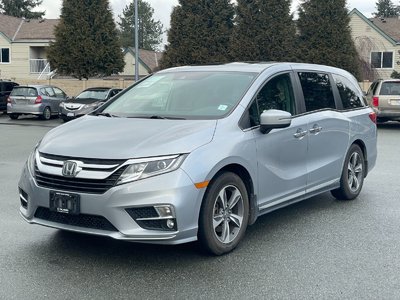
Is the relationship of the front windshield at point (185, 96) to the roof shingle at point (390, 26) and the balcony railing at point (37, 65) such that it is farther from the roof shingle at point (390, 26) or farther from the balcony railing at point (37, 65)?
the balcony railing at point (37, 65)

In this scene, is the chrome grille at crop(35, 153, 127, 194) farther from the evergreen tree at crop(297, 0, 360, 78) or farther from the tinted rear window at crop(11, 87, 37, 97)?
the evergreen tree at crop(297, 0, 360, 78)

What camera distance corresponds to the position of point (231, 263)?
190 inches

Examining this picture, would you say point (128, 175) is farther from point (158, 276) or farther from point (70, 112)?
point (70, 112)

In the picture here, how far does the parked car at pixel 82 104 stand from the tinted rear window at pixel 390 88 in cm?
1028

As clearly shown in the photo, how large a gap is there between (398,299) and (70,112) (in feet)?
61.8

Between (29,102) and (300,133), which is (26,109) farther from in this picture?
(300,133)

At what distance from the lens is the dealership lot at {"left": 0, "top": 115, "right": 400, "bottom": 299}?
4188 mm

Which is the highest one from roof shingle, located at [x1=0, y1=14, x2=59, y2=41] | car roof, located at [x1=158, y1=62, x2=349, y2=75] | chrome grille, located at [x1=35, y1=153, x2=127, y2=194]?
roof shingle, located at [x1=0, y1=14, x2=59, y2=41]

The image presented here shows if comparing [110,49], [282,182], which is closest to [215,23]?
[110,49]

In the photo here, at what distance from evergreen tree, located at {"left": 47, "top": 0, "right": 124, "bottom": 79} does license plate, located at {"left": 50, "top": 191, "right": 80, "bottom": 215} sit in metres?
25.2

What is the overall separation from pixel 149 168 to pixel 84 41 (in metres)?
25.7

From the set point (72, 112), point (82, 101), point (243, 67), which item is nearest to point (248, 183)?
point (243, 67)

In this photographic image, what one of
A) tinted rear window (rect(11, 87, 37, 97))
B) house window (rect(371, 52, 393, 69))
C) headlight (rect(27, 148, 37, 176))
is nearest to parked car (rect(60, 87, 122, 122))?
tinted rear window (rect(11, 87, 37, 97))

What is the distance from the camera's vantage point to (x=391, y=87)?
19016 millimetres
